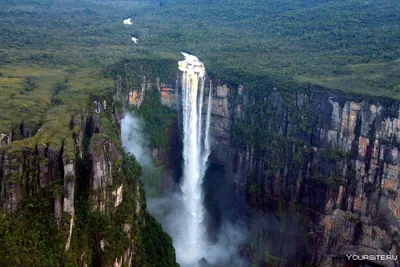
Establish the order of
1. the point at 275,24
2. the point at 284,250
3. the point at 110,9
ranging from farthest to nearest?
1. the point at 110,9
2. the point at 275,24
3. the point at 284,250

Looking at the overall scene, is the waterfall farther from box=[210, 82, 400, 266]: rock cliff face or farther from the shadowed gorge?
box=[210, 82, 400, 266]: rock cliff face

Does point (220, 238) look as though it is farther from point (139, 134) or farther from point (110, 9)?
point (110, 9)

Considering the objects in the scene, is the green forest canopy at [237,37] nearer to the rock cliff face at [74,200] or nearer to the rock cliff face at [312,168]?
Answer: the rock cliff face at [312,168]

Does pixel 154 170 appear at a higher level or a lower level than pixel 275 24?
lower

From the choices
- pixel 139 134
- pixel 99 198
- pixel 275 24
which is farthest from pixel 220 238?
pixel 275 24

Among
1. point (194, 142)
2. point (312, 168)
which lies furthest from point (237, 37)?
point (312, 168)

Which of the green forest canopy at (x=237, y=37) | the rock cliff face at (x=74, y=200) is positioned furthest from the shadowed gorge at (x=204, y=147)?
the green forest canopy at (x=237, y=37)

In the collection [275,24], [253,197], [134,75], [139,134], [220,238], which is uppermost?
[275,24]

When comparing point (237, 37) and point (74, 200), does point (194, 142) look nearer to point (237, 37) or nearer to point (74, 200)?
point (237, 37)

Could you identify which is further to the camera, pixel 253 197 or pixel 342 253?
pixel 253 197
